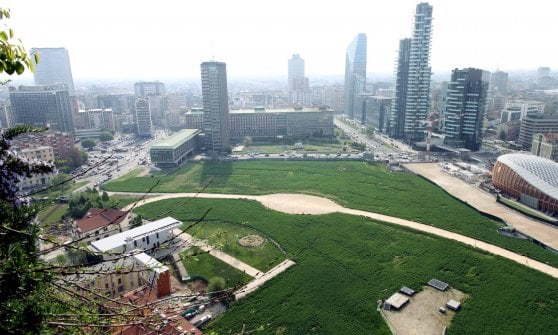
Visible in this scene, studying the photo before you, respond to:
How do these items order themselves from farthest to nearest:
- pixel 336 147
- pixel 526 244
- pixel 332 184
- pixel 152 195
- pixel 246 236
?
pixel 336 147, pixel 332 184, pixel 152 195, pixel 246 236, pixel 526 244

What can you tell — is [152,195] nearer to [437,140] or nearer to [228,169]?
[228,169]

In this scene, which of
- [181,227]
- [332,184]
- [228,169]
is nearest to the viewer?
[181,227]

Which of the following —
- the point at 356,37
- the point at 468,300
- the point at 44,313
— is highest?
the point at 356,37

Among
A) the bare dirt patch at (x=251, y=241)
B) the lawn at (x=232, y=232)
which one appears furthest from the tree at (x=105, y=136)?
the bare dirt patch at (x=251, y=241)

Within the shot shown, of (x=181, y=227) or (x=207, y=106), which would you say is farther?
(x=207, y=106)

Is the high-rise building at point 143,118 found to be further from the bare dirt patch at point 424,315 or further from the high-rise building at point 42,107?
the bare dirt patch at point 424,315

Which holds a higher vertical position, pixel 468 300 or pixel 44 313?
pixel 44 313

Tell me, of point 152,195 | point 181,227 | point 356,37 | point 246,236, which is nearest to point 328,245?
point 246,236

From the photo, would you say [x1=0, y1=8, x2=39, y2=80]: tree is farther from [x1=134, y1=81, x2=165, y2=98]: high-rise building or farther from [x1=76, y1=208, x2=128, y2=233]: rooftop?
[x1=134, y1=81, x2=165, y2=98]: high-rise building

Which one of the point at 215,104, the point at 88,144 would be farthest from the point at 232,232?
the point at 88,144
